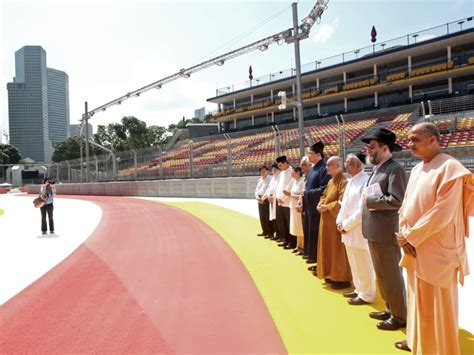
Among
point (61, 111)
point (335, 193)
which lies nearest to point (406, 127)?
point (335, 193)

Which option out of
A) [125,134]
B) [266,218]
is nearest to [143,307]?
[266,218]

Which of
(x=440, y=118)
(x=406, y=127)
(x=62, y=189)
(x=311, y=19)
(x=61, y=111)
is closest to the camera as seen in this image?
(x=440, y=118)

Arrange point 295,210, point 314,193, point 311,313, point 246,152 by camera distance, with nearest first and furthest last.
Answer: point 311,313 < point 314,193 < point 295,210 < point 246,152

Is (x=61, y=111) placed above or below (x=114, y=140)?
above

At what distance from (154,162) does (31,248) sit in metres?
16.8

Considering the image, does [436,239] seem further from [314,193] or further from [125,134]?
[125,134]

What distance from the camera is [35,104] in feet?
261

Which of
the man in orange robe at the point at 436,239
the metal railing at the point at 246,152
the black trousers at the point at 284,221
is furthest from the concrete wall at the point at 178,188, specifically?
the man in orange robe at the point at 436,239

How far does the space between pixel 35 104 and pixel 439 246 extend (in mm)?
90973

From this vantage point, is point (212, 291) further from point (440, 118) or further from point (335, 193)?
point (440, 118)

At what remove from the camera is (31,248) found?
7.92 m

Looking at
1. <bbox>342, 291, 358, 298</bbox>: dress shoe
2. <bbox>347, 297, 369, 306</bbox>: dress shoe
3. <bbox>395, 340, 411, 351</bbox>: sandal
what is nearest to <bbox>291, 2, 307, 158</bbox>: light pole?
<bbox>342, 291, 358, 298</bbox>: dress shoe

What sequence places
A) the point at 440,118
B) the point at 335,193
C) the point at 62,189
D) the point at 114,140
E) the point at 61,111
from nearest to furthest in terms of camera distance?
the point at 335,193 → the point at 440,118 → the point at 62,189 → the point at 114,140 → the point at 61,111

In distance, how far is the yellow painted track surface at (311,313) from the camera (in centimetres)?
314
